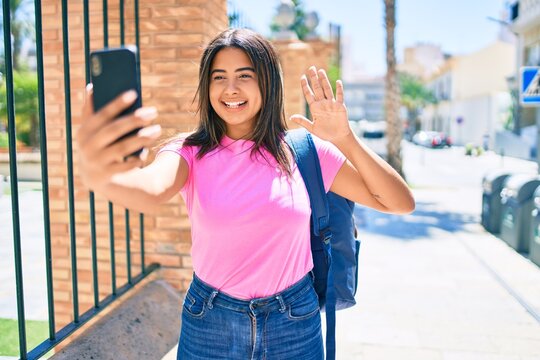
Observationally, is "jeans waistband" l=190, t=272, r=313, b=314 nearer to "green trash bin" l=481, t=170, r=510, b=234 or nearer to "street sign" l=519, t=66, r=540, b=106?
"street sign" l=519, t=66, r=540, b=106

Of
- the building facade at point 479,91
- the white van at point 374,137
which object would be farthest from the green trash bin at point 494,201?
the building facade at point 479,91

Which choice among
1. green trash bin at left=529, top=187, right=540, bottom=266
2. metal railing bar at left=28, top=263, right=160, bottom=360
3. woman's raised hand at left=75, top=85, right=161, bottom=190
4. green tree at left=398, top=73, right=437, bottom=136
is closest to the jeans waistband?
woman's raised hand at left=75, top=85, right=161, bottom=190

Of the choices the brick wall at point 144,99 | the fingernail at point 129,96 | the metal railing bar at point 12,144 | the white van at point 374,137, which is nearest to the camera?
the fingernail at point 129,96

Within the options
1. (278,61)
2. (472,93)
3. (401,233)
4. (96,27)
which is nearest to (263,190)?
(278,61)

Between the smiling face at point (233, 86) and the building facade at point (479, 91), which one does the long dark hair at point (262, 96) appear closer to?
the smiling face at point (233, 86)

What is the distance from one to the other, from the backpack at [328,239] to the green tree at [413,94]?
64.7m

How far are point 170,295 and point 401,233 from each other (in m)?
5.10

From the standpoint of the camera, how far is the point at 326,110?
188 cm

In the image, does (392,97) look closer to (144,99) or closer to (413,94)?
(144,99)

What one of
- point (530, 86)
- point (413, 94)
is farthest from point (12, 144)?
point (413, 94)

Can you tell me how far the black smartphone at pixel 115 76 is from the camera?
1.05 metres

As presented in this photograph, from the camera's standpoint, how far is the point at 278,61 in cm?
194

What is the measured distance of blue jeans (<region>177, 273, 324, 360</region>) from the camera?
5.82ft

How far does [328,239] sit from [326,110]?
0.49m
